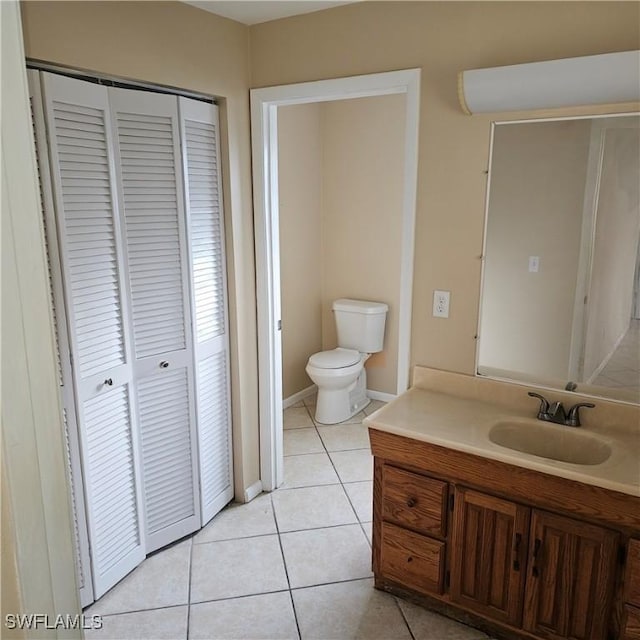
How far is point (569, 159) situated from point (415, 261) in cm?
69

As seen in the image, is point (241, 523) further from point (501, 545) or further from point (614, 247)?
point (614, 247)

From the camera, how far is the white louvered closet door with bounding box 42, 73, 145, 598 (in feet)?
6.18

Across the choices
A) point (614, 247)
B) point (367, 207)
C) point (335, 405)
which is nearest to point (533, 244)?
point (614, 247)

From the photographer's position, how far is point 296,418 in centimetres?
398

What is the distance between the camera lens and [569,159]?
1.97 metres

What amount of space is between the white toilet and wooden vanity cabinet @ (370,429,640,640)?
63.3 inches

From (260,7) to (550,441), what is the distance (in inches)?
82.5

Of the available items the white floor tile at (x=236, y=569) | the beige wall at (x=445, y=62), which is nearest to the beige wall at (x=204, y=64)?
the beige wall at (x=445, y=62)

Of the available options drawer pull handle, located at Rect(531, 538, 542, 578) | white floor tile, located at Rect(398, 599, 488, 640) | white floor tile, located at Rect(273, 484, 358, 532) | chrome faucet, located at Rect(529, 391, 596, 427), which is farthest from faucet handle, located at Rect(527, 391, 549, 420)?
white floor tile, located at Rect(273, 484, 358, 532)

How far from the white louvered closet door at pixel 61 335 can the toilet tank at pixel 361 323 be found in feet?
7.53

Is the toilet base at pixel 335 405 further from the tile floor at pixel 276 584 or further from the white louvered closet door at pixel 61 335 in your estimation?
the white louvered closet door at pixel 61 335

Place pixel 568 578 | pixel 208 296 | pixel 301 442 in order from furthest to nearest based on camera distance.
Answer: pixel 301 442
pixel 208 296
pixel 568 578

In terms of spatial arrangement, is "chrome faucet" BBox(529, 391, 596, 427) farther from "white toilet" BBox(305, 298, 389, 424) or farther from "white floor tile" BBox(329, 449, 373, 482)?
"white toilet" BBox(305, 298, 389, 424)

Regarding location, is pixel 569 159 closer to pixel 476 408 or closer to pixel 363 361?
pixel 476 408
